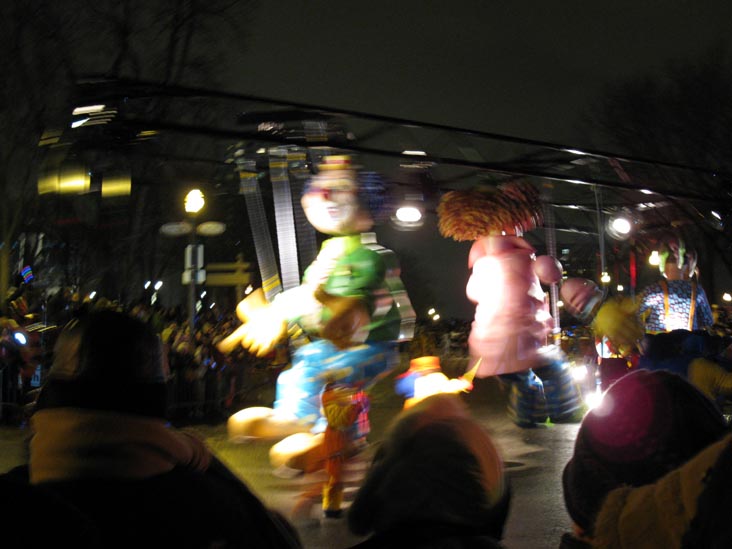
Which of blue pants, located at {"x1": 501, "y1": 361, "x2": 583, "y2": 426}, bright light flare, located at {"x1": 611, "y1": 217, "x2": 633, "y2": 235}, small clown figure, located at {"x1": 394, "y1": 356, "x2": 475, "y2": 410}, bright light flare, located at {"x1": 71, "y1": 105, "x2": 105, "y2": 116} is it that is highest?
bright light flare, located at {"x1": 71, "y1": 105, "x2": 105, "y2": 116}

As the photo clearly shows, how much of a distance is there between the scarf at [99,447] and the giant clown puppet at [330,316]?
278 centimetres

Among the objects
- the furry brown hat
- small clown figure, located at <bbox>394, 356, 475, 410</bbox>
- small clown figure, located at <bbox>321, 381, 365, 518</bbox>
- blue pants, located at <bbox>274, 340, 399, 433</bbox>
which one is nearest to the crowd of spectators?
blue pants, located at <bbox>274, 340, 399, 433</bbox>

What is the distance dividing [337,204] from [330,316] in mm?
750

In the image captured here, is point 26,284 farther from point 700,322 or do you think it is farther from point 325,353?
point 700,322

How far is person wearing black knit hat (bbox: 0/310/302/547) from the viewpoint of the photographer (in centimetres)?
166

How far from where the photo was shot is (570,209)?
9.76m

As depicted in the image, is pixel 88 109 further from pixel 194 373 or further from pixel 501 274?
pixel 194 373

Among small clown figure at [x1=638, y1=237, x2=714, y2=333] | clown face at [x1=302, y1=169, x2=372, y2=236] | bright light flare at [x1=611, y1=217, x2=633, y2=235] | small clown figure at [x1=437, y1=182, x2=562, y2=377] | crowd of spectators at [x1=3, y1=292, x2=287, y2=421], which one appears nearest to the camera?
clown face at [x1=302, y1=169, x2=372, y2=236]

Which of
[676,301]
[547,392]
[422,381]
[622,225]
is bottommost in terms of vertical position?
[547,392]

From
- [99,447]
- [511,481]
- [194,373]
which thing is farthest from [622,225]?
[99,447]

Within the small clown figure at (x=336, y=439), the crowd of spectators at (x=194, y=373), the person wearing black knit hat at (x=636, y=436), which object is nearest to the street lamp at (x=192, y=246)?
the crowd of spectators at (x=194, y=373)

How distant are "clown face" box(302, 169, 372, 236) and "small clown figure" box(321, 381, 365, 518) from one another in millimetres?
1072

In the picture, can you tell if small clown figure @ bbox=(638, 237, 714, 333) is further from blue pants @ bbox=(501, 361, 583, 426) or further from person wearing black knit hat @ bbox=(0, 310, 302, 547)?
person wearing black knit hat @ bbox=(0, 310, 302, 547)

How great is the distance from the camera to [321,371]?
4.66 meters
